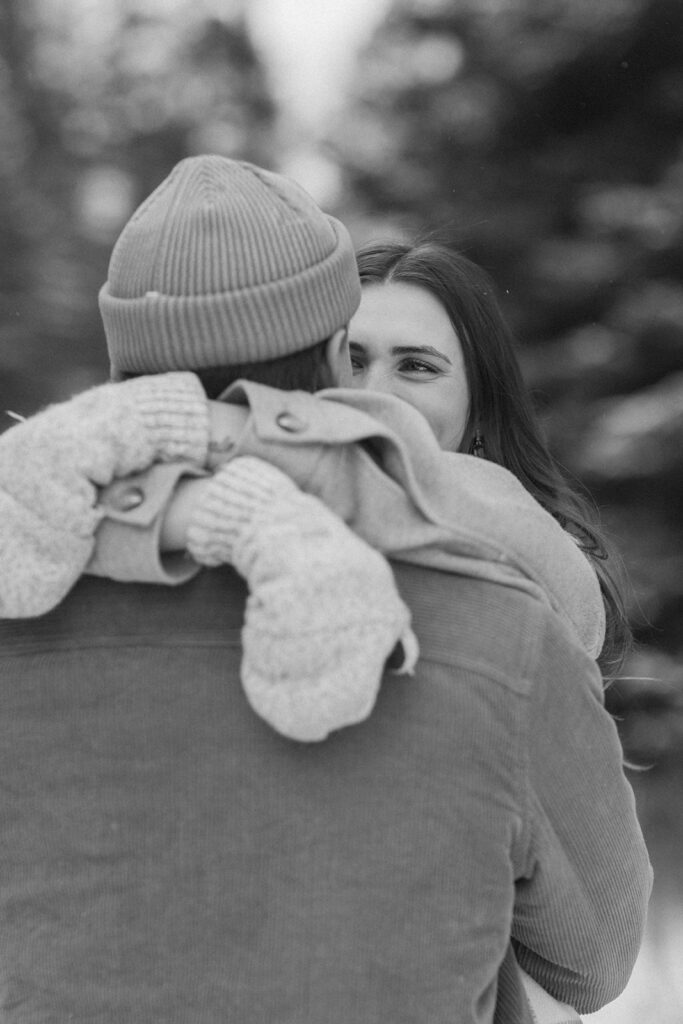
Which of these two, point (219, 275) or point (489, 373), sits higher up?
point (219, 275)

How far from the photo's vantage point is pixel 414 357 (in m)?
2.07

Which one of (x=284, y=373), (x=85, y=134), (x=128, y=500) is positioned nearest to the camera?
(x=128, y=500)

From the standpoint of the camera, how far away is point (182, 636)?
1.05 meters

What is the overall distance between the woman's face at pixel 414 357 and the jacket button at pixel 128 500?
42.4 inches

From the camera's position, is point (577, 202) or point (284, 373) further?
point (577, 202)

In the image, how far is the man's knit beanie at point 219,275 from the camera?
105 centimetres

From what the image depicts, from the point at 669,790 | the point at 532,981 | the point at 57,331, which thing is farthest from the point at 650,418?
the point at 532,981

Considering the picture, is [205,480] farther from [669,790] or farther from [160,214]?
[669,790]

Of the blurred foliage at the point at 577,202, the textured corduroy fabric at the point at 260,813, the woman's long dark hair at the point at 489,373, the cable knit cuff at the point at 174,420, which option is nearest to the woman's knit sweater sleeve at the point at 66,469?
the cable knit cuff at the point at 174,420

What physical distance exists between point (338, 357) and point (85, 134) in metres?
5.89

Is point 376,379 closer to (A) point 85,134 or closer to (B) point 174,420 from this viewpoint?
(B) point 174,420

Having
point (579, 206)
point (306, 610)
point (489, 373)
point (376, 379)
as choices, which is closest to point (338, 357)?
point (306, 610)

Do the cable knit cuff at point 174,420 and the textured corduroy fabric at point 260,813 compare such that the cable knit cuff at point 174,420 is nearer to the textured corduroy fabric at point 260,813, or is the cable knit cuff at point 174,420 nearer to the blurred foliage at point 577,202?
the textured corduroy fabric at point 260,813

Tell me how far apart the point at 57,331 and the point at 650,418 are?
3043 millimetres
